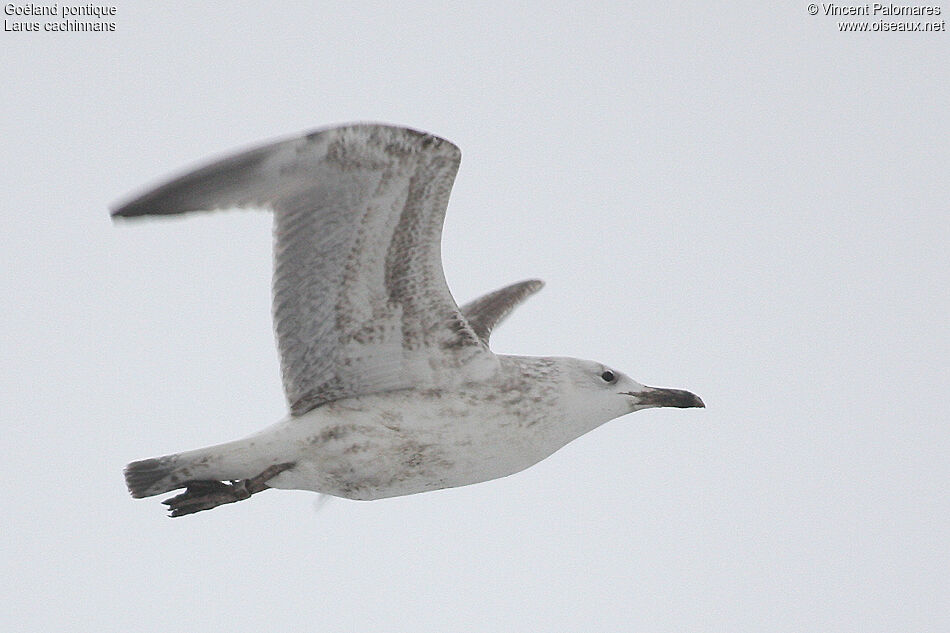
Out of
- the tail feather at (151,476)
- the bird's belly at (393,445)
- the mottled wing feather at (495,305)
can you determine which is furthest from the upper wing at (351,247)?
the mottled wing feather at (495,305)

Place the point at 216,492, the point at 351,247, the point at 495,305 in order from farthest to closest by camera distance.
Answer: the point at 495,305, the point at 216,492, the point at 351,247

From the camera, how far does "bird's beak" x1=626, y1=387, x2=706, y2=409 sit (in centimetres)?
1035

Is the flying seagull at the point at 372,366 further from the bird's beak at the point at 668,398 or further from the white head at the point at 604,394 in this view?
the bird's beak at the point at 668,398

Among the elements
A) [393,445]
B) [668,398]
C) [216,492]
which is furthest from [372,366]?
[668,398]

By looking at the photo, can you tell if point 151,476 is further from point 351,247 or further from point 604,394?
point 604,394

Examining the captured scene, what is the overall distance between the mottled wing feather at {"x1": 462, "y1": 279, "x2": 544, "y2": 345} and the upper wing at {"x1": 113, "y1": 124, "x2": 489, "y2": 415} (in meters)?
2.06

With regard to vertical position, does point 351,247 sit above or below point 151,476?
above

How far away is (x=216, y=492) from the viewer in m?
9.21

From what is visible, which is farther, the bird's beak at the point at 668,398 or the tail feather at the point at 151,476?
the bird's beak at the point at 668,398

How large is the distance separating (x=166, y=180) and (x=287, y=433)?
6.35 feet

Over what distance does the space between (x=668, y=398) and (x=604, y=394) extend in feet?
1.82

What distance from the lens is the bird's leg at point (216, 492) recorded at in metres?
9.19

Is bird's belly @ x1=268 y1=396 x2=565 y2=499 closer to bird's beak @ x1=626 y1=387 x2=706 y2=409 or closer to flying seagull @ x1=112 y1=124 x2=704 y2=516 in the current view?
flying seagull @ x1=112 y1=124 x2=704 y2=516

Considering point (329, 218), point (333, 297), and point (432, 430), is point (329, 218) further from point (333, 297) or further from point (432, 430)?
point (432, 430)
